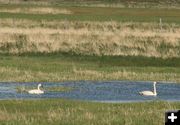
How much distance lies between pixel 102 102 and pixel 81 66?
12362 mm

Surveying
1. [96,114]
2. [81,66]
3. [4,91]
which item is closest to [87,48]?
[81,66]

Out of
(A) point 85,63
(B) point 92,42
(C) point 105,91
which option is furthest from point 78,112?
(B) point 92,42

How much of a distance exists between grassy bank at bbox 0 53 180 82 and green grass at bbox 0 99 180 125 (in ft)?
25.4

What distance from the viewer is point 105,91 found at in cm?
2623

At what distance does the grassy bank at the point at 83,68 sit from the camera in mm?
30494

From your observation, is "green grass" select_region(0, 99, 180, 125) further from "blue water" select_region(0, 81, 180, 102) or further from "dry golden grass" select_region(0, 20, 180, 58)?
"dry golden grass" select_region(0, 20, 180, 58)

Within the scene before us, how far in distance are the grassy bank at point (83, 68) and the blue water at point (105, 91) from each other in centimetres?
150

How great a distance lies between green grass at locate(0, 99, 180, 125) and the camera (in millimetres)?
17797

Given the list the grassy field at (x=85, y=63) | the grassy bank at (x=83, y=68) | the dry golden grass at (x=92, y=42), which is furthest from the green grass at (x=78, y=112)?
the dry golden grass at (x=92, y=42)

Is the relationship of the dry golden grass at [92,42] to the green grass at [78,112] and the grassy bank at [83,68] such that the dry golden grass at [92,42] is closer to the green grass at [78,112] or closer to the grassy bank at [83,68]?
the grassy bank at [83,68]

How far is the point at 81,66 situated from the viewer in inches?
1368

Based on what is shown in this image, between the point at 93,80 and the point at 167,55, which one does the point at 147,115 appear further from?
the point at 167,55

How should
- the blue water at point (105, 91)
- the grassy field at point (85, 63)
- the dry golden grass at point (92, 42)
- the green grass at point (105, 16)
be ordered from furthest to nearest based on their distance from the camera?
the green grass at point (105, 16), the dry golden grass at point (92, 42), the blue water at point (105, 91), the grassy field at point (85, 63)

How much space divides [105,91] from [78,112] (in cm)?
659
